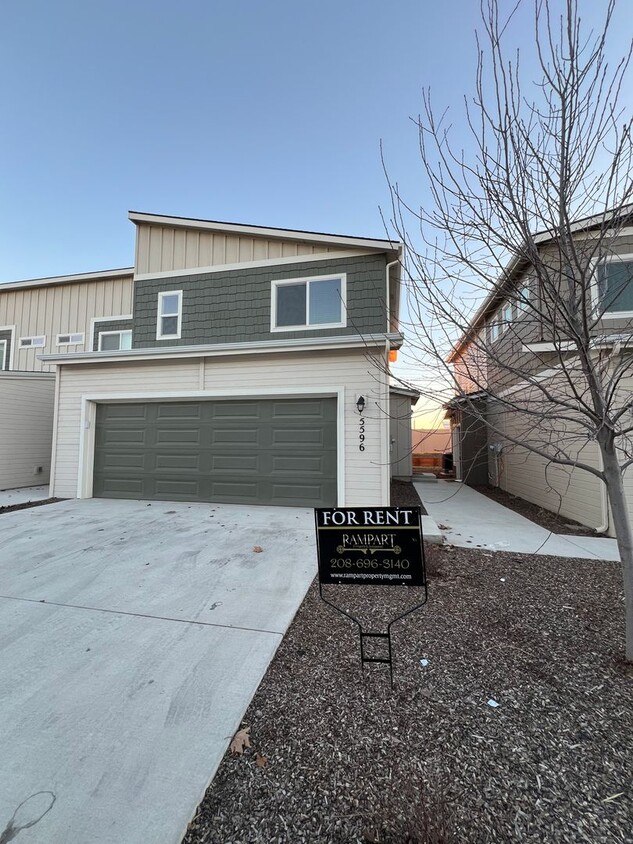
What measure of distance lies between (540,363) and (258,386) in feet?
18.1

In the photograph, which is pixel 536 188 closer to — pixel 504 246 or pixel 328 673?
pixel 504 246

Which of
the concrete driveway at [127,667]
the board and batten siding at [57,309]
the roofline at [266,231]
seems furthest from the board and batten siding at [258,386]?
the board and batten siding at [57,309]

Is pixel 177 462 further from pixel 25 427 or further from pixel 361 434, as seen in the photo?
pixel 25 427

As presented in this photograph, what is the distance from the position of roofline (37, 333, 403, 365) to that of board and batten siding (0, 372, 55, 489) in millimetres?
2158

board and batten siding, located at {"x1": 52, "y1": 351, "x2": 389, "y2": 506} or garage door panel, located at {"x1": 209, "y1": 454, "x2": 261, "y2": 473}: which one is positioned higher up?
board and batten siding, located at {"x1": 52, "y1": 351, "x2": 389, "y2": 506}

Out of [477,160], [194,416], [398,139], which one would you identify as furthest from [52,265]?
[477,160]

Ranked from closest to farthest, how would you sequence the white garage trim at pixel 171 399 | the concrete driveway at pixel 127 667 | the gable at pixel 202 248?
the concrete driveway at pixel 127 667 → the white garage trim at pixel 171 399 → the gable at pixel 202 248

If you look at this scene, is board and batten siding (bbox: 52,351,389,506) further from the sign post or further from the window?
the window

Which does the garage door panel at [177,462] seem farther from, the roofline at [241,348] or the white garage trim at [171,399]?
the roofline at [241,348]

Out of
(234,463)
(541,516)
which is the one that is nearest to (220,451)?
(234,463)

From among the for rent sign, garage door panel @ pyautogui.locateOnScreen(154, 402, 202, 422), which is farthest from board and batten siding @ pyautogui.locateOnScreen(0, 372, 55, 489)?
the for rent sign

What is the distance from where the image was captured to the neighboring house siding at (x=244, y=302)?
750 cm

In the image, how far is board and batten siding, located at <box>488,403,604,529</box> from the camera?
6.08 m

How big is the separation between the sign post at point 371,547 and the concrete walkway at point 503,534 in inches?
121
